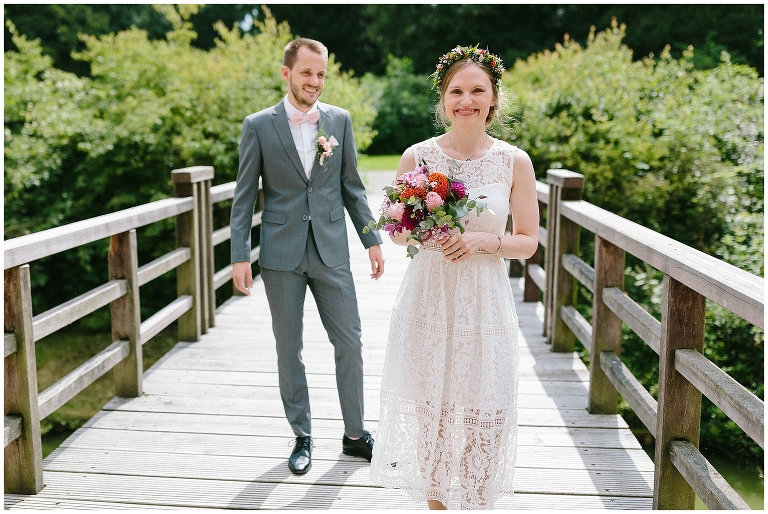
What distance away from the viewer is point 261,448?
371 centimetres

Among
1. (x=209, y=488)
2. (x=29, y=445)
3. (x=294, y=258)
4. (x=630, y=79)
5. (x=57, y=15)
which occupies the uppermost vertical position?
(x=57, y=15)

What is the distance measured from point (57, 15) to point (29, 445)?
88.5ft

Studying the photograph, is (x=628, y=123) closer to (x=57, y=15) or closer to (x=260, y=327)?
(x=260, y=327)

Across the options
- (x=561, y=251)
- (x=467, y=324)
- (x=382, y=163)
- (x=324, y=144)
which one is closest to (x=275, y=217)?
(x=324, y=144)

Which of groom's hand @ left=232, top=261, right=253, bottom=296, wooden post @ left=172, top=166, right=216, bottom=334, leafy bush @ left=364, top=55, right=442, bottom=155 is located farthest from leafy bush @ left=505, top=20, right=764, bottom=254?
leafy bush @ left=364, top=55, right=442, bottom=155

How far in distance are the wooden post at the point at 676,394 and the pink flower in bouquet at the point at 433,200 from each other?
110 centimetres

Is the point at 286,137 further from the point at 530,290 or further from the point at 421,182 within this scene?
the point at 530,290

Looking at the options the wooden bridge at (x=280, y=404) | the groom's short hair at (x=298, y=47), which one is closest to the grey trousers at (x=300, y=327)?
the wooden bridge at (x=280, y=404)

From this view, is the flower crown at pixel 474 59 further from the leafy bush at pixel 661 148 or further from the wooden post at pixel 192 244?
the leafy bush at pixel 661 148

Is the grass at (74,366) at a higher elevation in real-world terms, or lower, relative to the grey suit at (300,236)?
lower

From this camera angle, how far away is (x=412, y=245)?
265cm

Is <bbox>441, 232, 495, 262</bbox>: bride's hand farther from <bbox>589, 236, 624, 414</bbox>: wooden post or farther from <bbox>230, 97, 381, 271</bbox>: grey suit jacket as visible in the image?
<bbox>589, 236, 624, 414</bbox>: wooden post

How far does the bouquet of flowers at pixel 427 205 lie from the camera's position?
2.42m

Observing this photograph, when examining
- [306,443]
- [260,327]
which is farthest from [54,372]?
[306,443]
